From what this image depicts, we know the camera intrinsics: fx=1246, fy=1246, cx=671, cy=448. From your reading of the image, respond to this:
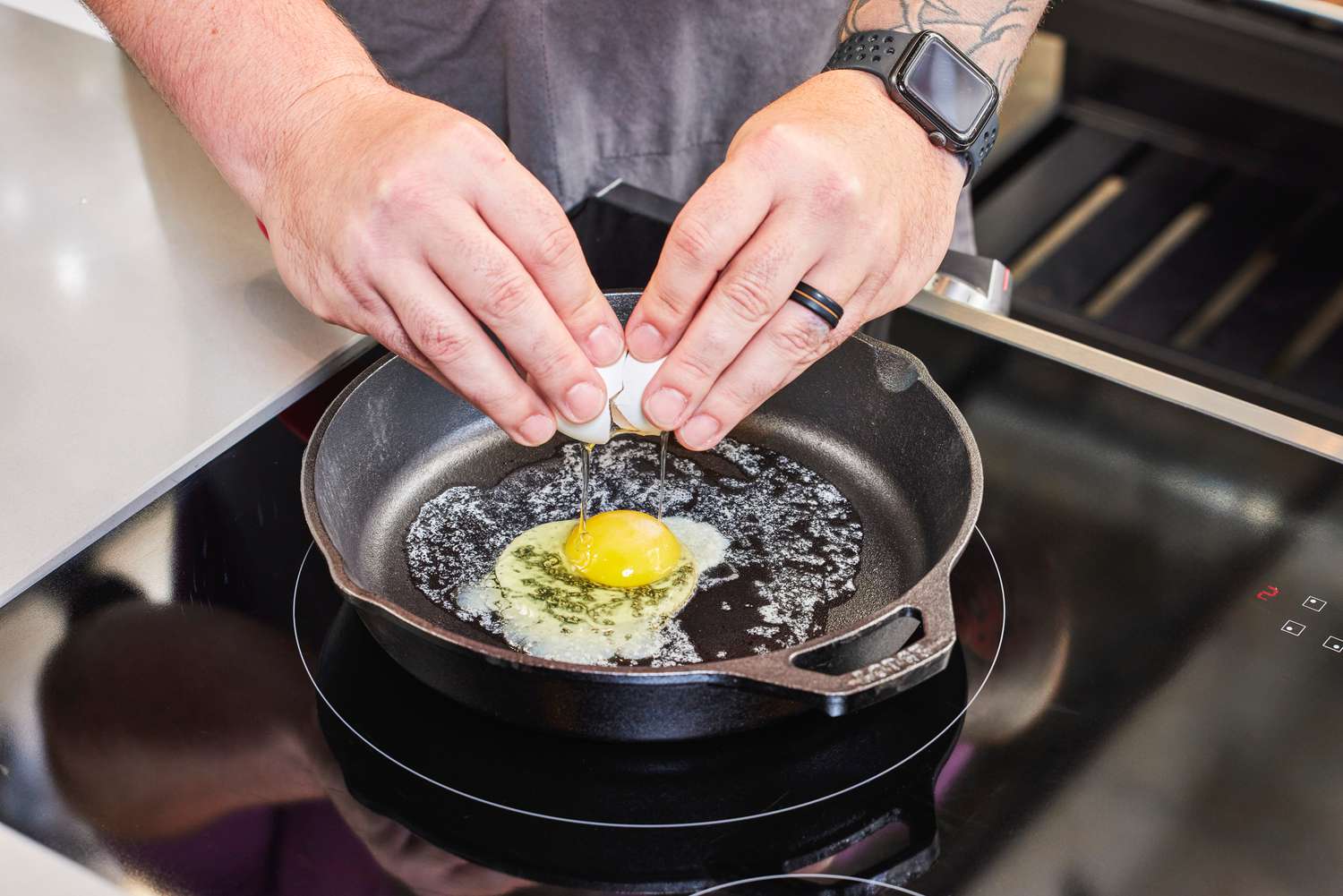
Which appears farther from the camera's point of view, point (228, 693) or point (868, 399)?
point (868, 399)

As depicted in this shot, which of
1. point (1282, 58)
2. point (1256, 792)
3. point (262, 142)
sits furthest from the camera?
point (1282, 58)

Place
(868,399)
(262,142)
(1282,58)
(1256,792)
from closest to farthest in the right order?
1. (1256,792)
2. (262,142)
3. (868,399)
4. (1282,58)

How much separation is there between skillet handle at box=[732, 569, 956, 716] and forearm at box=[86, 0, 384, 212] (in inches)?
21.9

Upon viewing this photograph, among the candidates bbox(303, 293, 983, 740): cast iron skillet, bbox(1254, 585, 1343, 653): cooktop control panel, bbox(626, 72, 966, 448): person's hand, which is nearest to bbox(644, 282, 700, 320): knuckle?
bbox(626, 72, 966, 448): person's hand

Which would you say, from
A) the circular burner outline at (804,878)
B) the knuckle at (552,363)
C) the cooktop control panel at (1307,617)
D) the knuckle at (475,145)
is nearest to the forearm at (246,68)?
the knuckle at (475,145)

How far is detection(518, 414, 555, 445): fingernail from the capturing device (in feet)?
3.14

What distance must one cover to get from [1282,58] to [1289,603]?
4.41 feet

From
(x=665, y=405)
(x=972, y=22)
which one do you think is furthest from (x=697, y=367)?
(x=972, y=22)

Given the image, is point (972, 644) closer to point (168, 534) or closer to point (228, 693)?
point (228, 693)

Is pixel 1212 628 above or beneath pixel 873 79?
beneath

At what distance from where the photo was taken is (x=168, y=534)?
1.06m

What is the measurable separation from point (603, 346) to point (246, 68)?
0.39 meters

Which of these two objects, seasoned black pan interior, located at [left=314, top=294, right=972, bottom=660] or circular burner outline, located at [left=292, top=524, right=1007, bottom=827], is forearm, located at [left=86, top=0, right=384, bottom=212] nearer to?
seasoned black pan interior, located at [left=314, top=294, right=972, bottom=660]

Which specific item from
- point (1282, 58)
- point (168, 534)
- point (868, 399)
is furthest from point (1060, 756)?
point (1282, 58)
